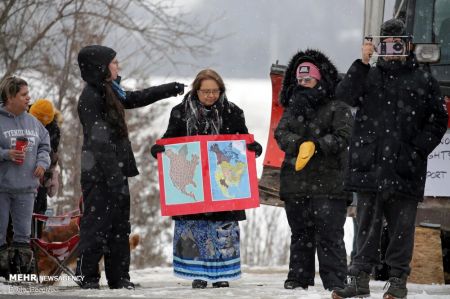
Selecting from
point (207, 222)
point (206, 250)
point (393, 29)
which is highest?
point (393, 29)

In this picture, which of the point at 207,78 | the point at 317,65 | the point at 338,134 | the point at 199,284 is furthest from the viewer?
the point at 207,78

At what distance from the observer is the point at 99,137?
8844mm

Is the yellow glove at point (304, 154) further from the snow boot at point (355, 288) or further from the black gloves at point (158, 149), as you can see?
the black gloves at point (158, 149)

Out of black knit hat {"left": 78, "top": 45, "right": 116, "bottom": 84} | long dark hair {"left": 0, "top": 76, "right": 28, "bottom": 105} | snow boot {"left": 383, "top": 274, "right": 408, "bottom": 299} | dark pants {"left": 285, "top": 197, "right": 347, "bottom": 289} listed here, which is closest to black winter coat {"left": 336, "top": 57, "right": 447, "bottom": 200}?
snow boot {"left": 383, "top": 274, "right": 408, "bottom": 299}

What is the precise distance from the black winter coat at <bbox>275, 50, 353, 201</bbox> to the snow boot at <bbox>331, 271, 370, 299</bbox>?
3.63 ft

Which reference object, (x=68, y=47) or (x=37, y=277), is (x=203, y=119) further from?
(x=68, y=47)

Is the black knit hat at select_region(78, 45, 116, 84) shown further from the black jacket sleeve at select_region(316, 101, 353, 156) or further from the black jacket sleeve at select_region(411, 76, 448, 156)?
the black jacket sleeve at select_region(411, 76, 448, 156)

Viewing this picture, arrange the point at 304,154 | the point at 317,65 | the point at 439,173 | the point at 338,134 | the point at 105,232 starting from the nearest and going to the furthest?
the point at 304,154, the point at 338,134, the point at 105,232, the point at 317,65, the point at 439,173

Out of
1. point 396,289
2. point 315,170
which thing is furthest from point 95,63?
point 396,289

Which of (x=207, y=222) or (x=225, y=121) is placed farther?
(x=225, y=121)

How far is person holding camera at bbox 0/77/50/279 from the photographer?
9242mm

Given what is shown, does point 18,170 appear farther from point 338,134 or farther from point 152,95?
point 338,134

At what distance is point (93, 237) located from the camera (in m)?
8.88

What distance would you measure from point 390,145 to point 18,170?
338 centimetres
